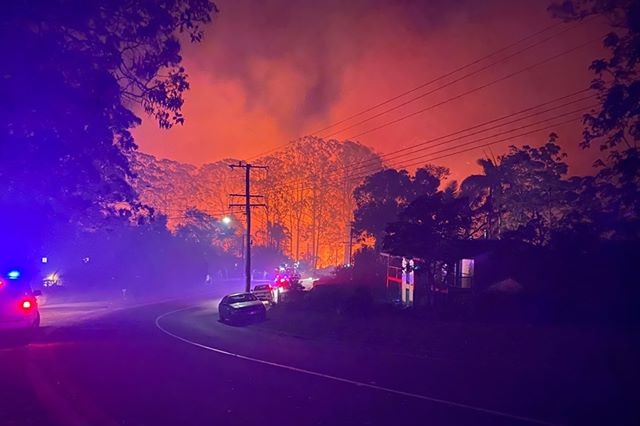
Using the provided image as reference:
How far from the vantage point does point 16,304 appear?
17578 mm

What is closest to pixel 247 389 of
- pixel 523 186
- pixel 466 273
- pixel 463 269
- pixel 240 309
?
pixel 240 309

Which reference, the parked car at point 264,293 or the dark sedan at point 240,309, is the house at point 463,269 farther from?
the parked car at point 264,293

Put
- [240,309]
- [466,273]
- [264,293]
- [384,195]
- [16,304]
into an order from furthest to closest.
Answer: [384,195] < [264,293] < [466,273] < [240,309] < [16,304]

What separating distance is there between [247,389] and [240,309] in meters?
18.7

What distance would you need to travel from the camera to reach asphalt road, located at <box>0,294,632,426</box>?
349 inches

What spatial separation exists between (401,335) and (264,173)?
398ft

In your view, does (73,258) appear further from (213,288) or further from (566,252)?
(566,252)

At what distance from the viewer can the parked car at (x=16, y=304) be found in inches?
680

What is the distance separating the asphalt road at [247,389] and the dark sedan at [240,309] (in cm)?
1148

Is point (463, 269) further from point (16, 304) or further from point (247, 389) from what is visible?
Answer: point (247, 389)

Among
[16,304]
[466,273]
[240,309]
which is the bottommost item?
[240,309]

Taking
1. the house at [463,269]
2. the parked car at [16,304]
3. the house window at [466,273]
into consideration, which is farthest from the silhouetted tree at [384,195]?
the parked car at [16,304]

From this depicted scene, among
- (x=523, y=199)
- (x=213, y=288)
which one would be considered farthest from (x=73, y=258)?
(x=523, y=199)

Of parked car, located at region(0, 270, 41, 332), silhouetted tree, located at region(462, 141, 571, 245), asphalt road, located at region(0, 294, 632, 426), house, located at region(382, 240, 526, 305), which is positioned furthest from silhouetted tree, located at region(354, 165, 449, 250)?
parked car, located at region(0, 270, 41, 332)
